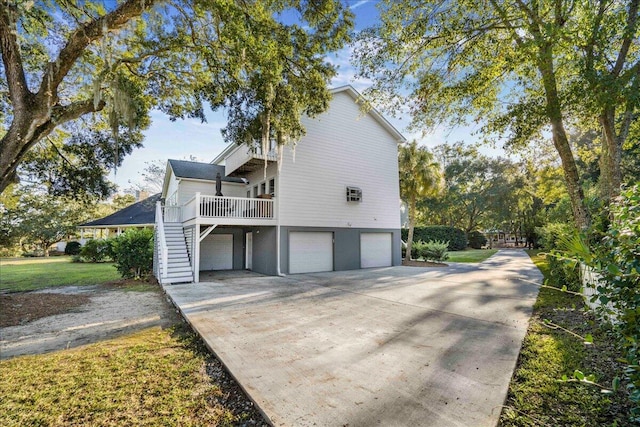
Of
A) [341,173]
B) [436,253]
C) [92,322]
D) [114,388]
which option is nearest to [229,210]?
[341,173]

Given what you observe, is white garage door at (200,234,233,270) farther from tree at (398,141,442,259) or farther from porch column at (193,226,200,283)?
tree at (398,141,442,259)

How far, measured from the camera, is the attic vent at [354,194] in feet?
41.8

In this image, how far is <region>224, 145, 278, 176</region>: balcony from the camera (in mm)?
10964

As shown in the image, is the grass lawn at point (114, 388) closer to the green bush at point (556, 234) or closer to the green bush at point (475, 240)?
the green bush at point (556, 234)

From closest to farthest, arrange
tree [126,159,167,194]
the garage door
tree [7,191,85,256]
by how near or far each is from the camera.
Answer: the garage door
tree [126,159,167,194]
tree [7,191,85,256]

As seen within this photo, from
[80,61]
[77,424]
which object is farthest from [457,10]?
[80,61]

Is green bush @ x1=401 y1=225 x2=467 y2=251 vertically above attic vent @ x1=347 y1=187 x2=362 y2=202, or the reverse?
attic vent @ x1=347 y1=187 x2=362 y2=202

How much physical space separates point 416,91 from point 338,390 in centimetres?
845

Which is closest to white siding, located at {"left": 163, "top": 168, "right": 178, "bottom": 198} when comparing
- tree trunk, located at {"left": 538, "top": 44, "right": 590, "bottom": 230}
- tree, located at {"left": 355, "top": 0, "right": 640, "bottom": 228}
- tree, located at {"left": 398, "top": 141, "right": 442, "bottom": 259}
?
tree, located at {"left": 355, "top": 0, "right": 640, "bottom": 228}

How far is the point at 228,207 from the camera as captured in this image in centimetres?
1066

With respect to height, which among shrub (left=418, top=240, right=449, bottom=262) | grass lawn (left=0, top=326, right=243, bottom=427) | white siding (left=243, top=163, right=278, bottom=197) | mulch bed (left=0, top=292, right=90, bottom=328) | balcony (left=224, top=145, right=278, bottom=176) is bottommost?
mulch bed (left=0, top=292, right=90, bottom=328)

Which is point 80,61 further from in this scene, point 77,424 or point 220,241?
point 77,424

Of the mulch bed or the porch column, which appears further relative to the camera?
the porch column

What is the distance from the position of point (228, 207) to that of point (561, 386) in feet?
32.4
